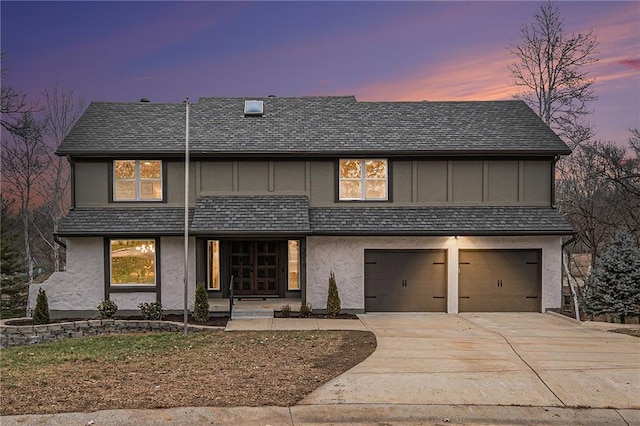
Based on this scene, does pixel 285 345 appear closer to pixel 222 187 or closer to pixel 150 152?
pixel 222 187

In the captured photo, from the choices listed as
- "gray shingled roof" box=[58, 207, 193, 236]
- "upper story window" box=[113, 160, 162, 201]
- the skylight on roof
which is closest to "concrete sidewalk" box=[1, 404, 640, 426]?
"gray shingled roof" box=[58, 207, 193, 236]

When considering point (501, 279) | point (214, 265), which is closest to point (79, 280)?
point (214, 265)

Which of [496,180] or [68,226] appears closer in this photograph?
[68,226]

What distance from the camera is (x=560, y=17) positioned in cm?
2075

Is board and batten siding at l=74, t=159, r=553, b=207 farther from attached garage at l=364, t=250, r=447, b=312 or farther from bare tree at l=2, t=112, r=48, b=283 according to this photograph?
bare tree at l=2, t=112, r=48, b=283

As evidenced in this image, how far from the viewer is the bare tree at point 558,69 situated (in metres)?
20.5

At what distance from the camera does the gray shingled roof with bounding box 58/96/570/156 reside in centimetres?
1472

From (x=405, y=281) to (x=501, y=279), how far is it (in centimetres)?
310

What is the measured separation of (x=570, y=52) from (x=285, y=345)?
19.1 meters

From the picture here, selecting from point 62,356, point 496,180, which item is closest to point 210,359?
point 62,356

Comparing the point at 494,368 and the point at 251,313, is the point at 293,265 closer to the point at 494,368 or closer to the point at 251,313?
the point at 251,313

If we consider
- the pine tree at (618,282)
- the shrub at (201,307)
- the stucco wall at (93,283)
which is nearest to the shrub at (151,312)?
the stucco wall at (93,283)

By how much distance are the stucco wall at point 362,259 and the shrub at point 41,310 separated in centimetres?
780

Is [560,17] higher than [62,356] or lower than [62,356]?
higher
